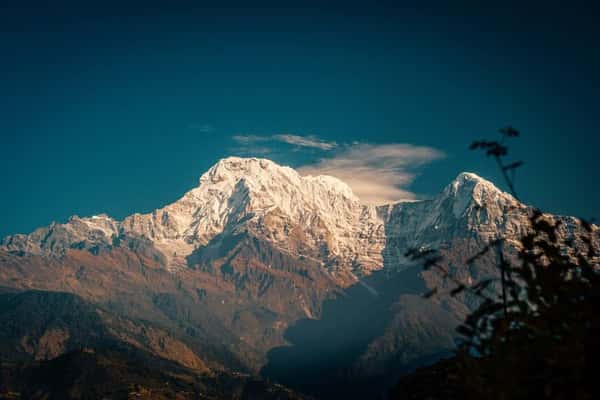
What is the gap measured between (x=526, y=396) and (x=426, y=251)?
4662 millimetres

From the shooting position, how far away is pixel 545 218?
2114 centimetres

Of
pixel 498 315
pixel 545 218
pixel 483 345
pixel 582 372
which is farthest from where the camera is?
pixel 545 218

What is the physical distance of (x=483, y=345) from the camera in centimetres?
1798

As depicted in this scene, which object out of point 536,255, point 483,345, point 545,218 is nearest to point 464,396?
point 483,345

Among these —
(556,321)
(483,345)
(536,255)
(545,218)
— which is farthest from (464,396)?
(545,218)

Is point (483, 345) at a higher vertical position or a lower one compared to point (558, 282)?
lower

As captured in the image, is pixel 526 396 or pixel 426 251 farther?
pixel 426 251

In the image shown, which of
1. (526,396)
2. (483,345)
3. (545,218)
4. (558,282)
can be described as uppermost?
(545,218)

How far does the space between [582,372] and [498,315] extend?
318 cm

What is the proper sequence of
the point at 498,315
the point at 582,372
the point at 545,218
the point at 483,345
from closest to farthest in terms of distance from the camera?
the point at 582,372, the point at 483,345, the point at 498,315, the point at 545,218

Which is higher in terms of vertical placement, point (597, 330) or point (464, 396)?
point (597, 330)

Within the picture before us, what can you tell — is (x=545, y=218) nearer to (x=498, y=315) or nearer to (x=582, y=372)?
(x=498, y=315)

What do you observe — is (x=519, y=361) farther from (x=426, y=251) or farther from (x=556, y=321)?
(x=426, y=251)

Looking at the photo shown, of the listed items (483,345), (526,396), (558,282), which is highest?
(558,282)
